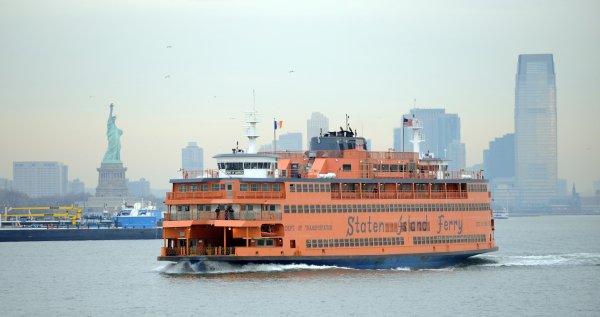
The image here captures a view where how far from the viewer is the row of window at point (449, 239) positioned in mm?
74875

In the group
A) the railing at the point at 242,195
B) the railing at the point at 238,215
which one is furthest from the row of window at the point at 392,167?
the railing at the point at 238,215

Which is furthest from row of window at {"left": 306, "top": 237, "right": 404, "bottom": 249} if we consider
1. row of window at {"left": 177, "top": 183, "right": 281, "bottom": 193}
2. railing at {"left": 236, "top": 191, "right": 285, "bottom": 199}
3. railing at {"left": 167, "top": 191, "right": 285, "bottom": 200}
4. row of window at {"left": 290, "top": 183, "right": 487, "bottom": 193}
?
row of window at {"left": 177, "top": 183, "right": 281, "bottom": 193}

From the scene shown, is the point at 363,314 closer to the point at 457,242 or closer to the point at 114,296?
the point at 114,296

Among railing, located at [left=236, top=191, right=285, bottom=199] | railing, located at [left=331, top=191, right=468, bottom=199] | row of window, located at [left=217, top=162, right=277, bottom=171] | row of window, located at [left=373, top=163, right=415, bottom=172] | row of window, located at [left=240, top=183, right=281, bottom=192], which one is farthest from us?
row of window, located at [left=373, top=163, right=415, bottom=172]

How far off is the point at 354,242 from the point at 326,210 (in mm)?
2758

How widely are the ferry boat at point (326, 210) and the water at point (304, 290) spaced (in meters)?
1.26

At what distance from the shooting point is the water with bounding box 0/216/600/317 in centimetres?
5469

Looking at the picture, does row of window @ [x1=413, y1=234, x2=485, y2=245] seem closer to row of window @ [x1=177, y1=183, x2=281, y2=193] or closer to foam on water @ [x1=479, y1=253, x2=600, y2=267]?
foam on water @ [x1=479, y1=253, x2=600, y2=267]

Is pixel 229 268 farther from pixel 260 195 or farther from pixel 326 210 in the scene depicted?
pixel 326 210

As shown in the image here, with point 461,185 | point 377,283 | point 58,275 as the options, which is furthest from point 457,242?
point 58,275

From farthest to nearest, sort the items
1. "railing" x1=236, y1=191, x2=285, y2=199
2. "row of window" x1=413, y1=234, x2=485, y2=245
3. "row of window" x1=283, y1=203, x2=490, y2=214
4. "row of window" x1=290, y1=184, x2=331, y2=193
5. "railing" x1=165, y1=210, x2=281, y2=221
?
"row of window" x1=413, y1=234, x2=485, y2=245 < "row of window" x1=283, y1=203, x2=490, y2=214 < "row of window" x1=290, y1=184, x2=331, y2=193 < "railing" x1=236, y1=191, x2=285, y2=199 < "railing" x1=165, y1=210, x2=281, y2=221

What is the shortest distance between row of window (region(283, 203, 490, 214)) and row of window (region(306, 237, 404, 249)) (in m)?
1.72

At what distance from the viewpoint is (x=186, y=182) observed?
227ft

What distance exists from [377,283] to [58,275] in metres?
23.1
